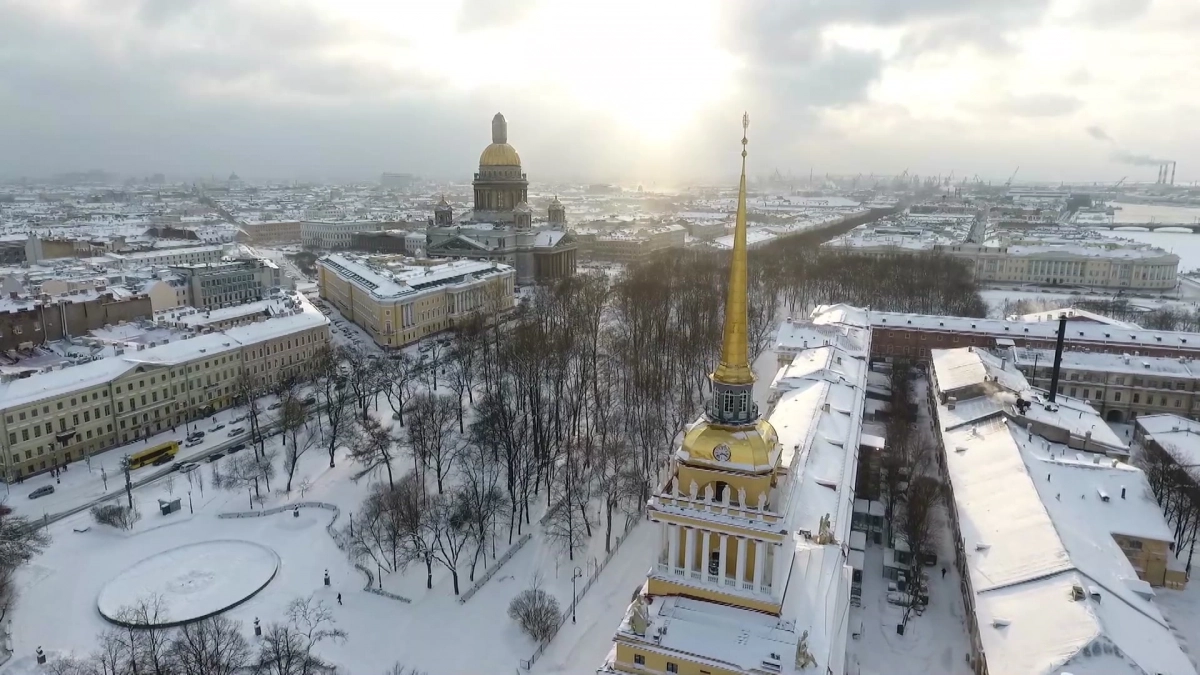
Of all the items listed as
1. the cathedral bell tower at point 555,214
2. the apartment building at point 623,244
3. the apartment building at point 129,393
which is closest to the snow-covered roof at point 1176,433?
the apartment building at point 129,393

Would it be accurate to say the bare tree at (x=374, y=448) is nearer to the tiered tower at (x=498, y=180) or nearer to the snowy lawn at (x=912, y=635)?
the snowy lawn at (x=912, y=635)

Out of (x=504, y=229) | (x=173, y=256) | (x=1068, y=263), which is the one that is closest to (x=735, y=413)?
(x=504, y=229)

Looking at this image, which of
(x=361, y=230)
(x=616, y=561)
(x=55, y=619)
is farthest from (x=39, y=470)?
(x=361, y=230)

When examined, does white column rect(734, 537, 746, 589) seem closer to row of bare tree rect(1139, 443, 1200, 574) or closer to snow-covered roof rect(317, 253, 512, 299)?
row of bare tree rect(1139, 443, 1200, 574)

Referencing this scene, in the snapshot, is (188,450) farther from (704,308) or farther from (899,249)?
(899,249)

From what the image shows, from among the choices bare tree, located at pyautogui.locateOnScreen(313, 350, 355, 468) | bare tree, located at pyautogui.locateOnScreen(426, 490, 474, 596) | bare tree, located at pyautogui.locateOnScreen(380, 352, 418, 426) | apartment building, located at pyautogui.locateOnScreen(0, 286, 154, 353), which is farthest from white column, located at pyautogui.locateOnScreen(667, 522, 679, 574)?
apartment building, located at pyautogui.locateOnScreen(0, 286, 154, 353)
